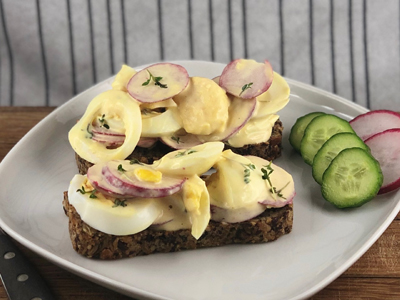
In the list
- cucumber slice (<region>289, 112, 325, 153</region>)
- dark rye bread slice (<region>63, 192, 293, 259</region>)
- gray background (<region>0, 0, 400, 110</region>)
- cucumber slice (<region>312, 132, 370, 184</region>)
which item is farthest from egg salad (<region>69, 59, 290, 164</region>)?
gray background (<region>0, 0, 400, 110</region>)

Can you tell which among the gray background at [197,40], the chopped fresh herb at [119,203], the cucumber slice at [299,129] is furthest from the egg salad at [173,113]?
the gray background at [197,40]

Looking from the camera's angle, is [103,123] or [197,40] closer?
[103,123]

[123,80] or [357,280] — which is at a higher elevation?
[123,80]

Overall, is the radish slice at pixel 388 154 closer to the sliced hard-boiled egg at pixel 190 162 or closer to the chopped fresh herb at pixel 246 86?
the chopped fresh herb at pixel 246 86

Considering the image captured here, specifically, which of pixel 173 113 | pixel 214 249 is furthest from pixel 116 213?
pixel 173 113

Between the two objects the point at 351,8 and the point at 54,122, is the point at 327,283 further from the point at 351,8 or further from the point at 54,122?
the point at 351,8

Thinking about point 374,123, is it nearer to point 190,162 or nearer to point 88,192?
point 190,162
